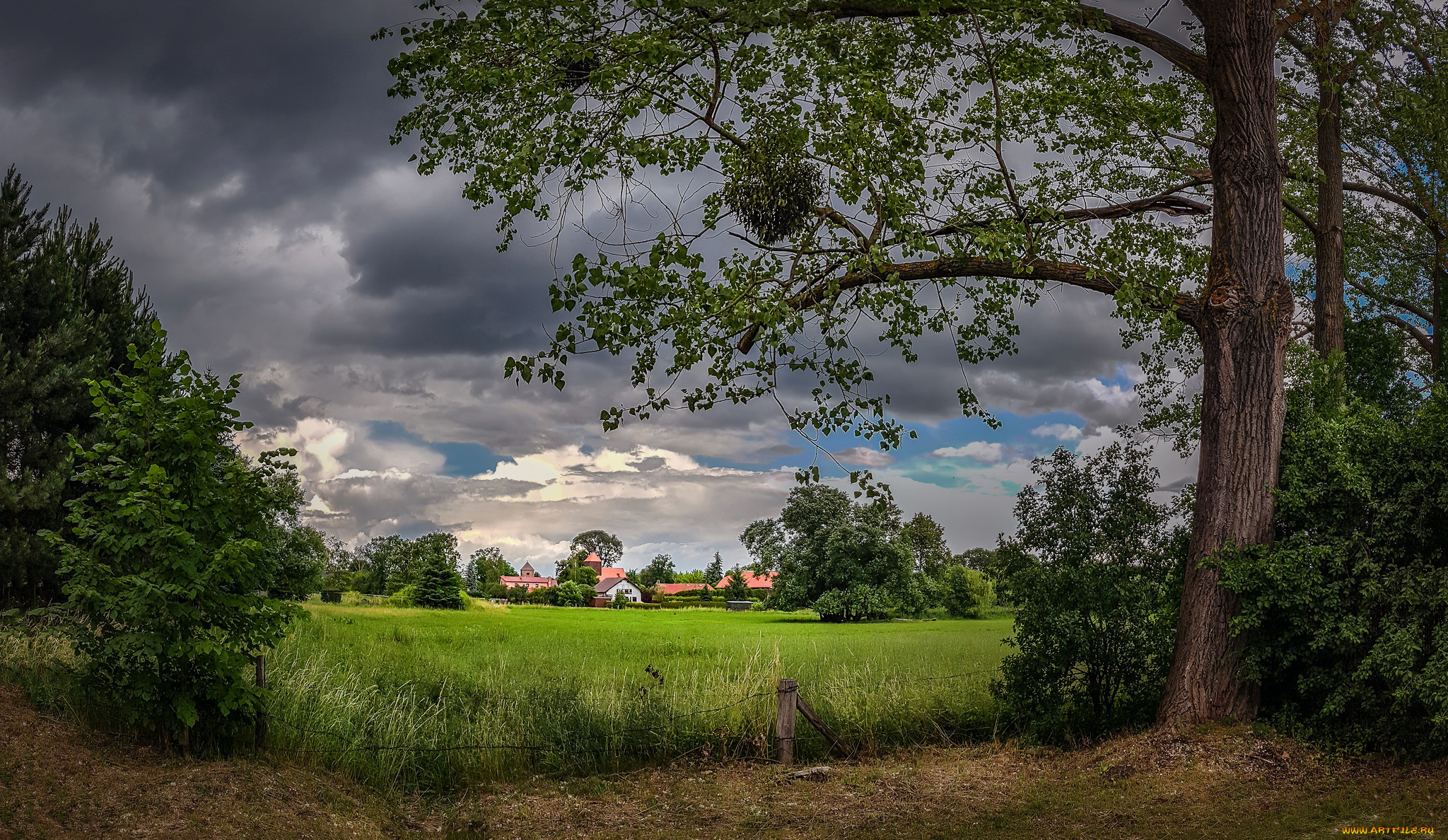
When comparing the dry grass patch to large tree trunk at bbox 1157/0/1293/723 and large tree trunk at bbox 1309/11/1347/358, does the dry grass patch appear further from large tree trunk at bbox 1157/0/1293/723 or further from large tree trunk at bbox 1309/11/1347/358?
large tree trunk at bbox 1309/11/1347/358

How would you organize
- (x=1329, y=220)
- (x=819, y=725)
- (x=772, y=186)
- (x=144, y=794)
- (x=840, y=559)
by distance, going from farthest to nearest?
(x=840, y=559)
(x=1329, y=220)
(x=819, y=725)
(x=772, y=186)
(x=144, y=794)

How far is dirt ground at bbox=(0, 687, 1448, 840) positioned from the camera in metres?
6.21

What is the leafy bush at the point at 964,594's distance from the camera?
1495 inches

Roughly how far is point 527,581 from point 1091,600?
347 feet

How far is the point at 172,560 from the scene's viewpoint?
6.76 m

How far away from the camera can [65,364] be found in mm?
14000

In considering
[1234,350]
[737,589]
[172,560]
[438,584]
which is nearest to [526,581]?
[737,589]

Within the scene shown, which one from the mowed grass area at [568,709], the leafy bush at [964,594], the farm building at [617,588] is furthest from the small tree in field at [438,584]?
the farm building at [617,588]

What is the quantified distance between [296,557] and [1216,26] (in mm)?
11300

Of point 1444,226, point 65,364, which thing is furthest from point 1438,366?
point 65,364

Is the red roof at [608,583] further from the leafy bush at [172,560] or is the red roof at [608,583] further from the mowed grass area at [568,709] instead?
the leafy bush at [172,560]

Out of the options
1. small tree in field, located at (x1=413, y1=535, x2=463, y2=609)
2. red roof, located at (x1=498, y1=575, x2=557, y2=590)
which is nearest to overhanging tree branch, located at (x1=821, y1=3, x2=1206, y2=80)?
small tree in field, located at (x1=413, y1=535, x2=463, y2=609)

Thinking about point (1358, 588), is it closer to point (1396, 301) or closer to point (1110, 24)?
point (1110, 24)

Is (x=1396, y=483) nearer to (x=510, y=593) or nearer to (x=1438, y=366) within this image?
(x=1438, y=366)
